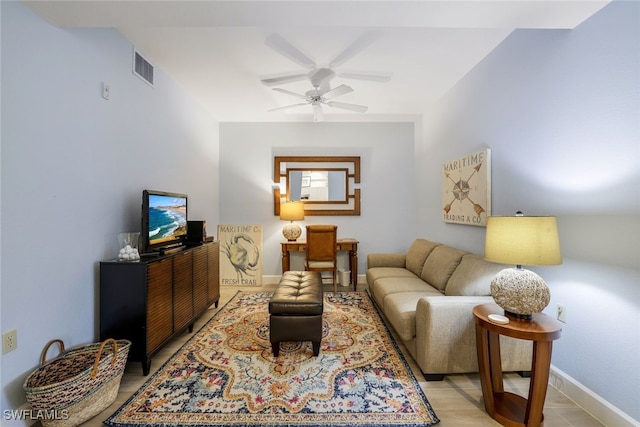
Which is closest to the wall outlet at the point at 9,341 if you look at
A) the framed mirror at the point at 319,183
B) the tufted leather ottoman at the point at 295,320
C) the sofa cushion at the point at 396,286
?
the tufted leather ottoman at the point at 295,320

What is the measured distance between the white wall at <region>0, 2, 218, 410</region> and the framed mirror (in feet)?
7.03

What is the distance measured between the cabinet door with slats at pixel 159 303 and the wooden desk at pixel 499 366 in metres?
2.29

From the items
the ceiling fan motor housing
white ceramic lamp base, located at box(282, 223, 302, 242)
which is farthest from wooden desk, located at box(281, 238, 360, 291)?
the ceiling fan motor housing

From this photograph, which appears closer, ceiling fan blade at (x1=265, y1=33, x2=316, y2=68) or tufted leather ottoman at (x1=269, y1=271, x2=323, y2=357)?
tufted leather ottoman at (x1=269, y1=271, x2=323, y2=357)

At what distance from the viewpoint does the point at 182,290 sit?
97.8 inches

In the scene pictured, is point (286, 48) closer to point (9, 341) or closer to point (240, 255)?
point (9, 341)

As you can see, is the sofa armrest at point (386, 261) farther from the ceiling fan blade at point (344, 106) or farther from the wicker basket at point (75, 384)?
the wicker basket at point (75, 384)

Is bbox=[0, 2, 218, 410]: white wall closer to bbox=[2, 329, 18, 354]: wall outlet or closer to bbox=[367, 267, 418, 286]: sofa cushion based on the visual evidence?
bbox=[2, 329, 18, 354]: wall outlet

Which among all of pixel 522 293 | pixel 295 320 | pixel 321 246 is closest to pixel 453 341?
pixel 522 293

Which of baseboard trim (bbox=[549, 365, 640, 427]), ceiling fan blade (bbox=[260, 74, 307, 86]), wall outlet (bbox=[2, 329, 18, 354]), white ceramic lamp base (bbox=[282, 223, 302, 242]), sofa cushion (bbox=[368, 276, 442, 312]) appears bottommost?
baseboard trim (bbox=[549, 365, 640, 427])

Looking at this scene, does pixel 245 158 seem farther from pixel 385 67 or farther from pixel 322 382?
pixel 322 382

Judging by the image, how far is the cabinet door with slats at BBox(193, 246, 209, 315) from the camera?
2.76 metres

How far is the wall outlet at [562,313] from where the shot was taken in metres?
1.82

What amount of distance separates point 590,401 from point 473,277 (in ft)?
3.15
